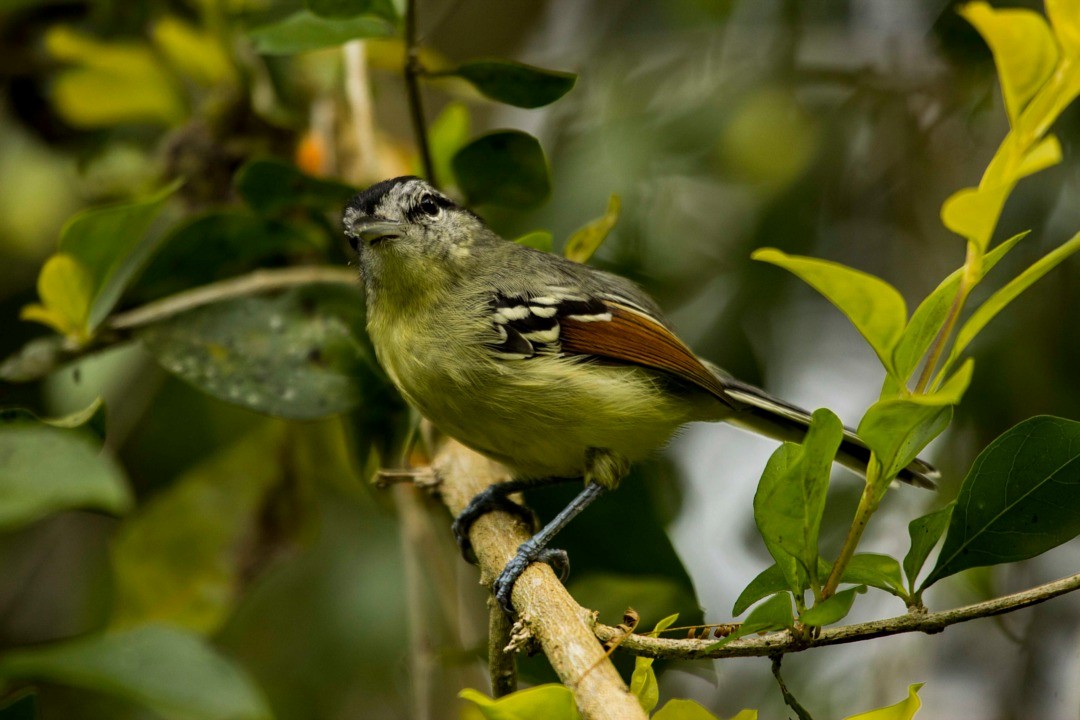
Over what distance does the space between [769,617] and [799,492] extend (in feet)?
0.64

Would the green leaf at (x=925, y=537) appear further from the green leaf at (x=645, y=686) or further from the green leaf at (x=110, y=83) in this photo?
the green leaf at (x=110, y=83)

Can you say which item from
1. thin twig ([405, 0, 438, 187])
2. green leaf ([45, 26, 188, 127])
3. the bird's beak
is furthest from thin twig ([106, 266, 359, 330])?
green leaf ([45, 26, 188, 127])

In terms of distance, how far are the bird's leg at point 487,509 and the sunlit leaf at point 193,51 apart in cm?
194

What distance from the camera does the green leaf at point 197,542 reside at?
295cm

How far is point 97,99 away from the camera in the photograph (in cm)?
364

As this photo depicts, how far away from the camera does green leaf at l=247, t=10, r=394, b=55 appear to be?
2.60 meters

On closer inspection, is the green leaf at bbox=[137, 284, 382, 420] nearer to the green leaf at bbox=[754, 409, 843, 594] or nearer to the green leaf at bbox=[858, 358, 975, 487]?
the green leaf at bbox=[754, 409, 843, 594]

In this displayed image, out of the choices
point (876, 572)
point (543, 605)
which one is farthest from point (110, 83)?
point (876, 572)

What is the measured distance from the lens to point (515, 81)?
2.50 m

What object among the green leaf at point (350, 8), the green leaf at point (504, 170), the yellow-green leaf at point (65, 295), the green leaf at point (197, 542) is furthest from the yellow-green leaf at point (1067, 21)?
the green leaf at point (197, 542)

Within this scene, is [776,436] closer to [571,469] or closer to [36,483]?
[571,469]

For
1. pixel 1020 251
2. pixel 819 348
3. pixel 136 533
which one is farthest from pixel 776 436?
pixel 136 533

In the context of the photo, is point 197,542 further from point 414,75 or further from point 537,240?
point 414,75

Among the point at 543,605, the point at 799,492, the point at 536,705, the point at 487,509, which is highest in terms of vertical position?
the point at 799,492
